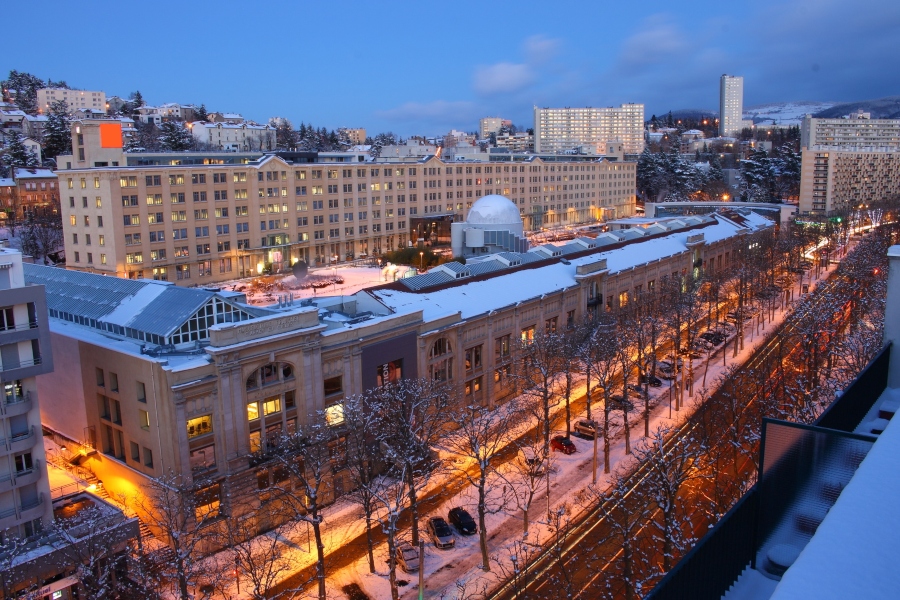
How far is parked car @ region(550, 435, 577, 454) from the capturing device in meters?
44.4

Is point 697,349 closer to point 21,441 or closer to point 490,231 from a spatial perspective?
point 490,231

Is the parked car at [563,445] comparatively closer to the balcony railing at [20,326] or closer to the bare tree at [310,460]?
the bare tree at [310,460]

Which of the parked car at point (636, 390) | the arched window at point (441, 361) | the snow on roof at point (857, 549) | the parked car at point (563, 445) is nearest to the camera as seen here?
the snow on roof at point (857, 549)

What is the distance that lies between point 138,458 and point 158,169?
58736 millimetres

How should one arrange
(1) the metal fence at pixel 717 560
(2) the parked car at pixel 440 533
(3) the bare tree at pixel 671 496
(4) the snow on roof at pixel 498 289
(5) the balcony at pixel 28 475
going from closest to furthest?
(1) the metal fence at pixel 717 560
(3) the bare tree at pixel 671 496
(5) the balcony at pixel 28 475
(2) the parked car at pixel 440 533
(4) the snow on roof at pixel 498 289

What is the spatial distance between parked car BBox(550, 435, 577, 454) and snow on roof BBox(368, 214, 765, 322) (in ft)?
33.8

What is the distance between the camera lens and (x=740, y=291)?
7662cm

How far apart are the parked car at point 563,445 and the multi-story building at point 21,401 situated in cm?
Result: 2817

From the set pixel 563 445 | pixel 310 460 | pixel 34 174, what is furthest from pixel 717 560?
pixel 34 174

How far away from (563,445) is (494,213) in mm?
50729

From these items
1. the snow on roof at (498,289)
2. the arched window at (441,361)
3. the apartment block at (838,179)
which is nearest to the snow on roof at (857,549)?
the snow on roof at (498,289)

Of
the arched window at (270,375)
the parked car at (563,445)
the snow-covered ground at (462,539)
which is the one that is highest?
the arched window at (270,375)

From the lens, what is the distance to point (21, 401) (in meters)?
31.4

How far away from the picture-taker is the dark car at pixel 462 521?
35625 mm
